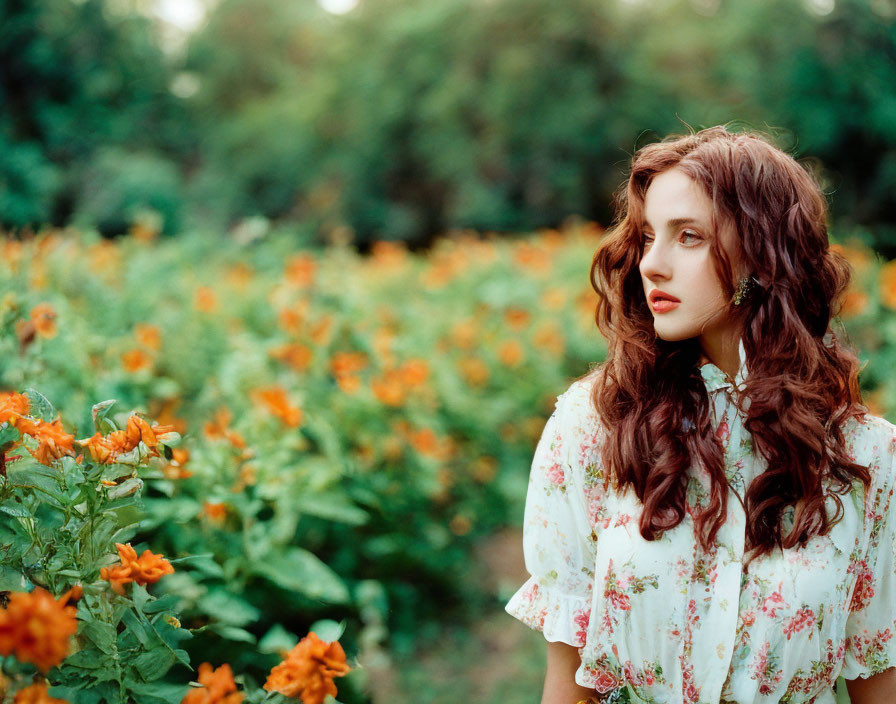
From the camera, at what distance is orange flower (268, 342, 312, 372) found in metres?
3.13

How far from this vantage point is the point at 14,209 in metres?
11.3

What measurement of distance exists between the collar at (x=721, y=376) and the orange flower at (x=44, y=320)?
1.59 meters

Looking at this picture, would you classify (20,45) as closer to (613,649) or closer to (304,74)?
(304,74)

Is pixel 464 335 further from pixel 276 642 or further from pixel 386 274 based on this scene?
pixel 276 642

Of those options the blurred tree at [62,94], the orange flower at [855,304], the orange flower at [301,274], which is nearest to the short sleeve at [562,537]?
the orange flower at [301,274]

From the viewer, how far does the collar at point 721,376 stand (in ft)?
4.81

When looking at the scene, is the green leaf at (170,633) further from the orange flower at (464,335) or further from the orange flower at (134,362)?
the orange flower at (464,335)

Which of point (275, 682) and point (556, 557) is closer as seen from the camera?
point (275, 682)

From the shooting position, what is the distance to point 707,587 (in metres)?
1.36

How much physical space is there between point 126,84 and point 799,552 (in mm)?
17338

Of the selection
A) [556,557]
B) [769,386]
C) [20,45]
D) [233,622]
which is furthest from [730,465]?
[20,45]

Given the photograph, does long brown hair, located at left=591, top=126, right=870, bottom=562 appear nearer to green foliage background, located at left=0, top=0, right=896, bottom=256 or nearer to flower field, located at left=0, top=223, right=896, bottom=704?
flower field, located at left=0, top=223, right=896, bottom=704

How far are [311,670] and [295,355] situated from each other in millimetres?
1987

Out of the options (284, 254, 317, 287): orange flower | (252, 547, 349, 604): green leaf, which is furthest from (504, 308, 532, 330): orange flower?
(252, 547, 349, 604): green leaf
